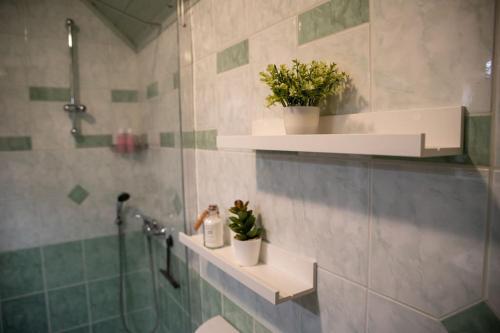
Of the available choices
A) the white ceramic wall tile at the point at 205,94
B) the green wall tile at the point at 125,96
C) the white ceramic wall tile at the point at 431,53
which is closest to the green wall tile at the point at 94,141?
the green wall tile at the point at 125,96

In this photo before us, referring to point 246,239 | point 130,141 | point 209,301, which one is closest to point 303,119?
point 246,239

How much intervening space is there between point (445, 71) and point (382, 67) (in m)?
0.12

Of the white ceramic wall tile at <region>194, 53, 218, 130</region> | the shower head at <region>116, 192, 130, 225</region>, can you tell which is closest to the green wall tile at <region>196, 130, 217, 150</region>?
the white ceramic wall tile at <region>194, 53, 218, 130</region>

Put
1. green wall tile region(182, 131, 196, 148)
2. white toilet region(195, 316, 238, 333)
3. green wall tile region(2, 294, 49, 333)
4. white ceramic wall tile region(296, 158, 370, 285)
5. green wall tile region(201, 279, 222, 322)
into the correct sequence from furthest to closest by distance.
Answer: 1. green wall tile region(2, 294, 49, 333)
2. green wall tile region(182, 131, 196, 148)
3. green wall tile region(201, 279, 222, 322)
4. white toilet region(195, 316, 238, 333)
5. white ceramic wall tile region(296, 158, 370, 285)

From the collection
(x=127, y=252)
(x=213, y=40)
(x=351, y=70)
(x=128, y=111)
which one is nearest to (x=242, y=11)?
(x=213, y=40)

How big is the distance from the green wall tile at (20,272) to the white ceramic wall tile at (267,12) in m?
1.69

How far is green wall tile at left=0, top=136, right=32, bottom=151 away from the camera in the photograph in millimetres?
1606

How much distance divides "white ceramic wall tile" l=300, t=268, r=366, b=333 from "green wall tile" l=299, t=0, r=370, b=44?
0.59m

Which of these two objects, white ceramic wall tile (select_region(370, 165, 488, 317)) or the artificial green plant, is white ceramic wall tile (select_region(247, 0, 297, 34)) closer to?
the artificial green plant

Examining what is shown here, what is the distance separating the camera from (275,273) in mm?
900

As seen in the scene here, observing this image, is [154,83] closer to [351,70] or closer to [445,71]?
[351,70]

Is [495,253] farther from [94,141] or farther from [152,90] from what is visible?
[94,141]

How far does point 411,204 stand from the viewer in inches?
23.3

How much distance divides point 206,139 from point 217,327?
2.47 ft
